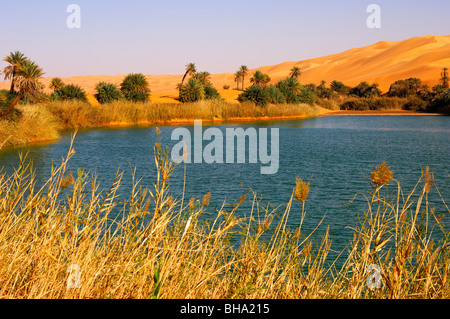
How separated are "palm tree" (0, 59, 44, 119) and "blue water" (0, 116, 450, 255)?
2.94 meters

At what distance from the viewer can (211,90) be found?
56.4 m

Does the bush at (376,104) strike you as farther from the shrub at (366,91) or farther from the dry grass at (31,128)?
the dry grass at (31,128)

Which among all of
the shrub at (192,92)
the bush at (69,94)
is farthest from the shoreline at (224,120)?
the bush at (69,94)

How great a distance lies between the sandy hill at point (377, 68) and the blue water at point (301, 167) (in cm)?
6784

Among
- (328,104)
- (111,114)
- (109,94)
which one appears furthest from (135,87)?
(328,104)

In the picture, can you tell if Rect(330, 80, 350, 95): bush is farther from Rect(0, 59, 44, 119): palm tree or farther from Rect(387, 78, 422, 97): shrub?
Rect(0, 59, 44, 119): palm tree

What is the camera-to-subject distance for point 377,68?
122m

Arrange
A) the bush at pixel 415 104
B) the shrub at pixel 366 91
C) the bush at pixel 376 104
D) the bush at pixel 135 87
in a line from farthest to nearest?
the shrub at pixel 366 91 → the bush at pixel 376 104 → the bush at pixel 415 104 → the bush at pixel 135 87

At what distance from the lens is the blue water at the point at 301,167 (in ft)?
40.0

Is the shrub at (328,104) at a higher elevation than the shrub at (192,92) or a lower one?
lower

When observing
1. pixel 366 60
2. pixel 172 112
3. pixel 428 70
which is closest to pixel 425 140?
pixel 172 112

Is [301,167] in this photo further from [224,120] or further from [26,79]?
[224,120]
